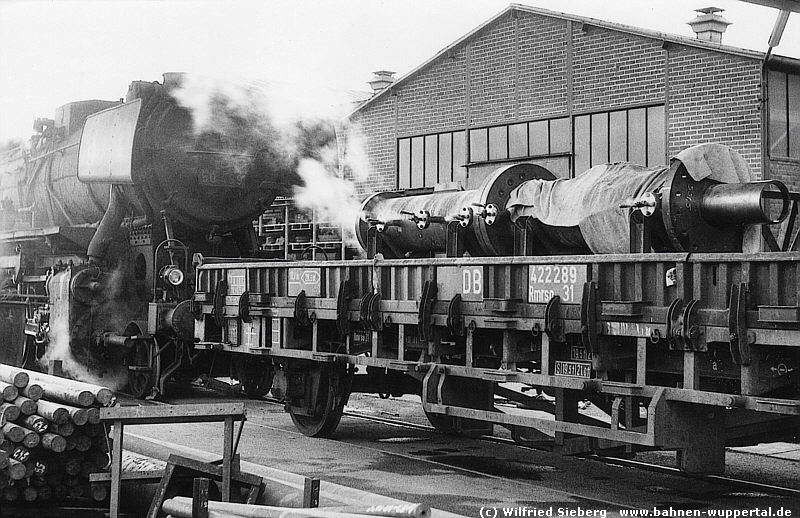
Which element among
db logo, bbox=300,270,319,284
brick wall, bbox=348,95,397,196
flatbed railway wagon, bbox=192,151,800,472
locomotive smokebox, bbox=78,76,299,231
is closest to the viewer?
flatbed railway wagon, bbox=192,151,800,472

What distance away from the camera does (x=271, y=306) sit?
437 inches

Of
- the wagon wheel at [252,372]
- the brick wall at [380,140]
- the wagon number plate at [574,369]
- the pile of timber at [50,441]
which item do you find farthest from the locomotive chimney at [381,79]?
the pile of timber at [50,441]

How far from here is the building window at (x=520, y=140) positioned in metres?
17.9

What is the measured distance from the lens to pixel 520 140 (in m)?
18.6

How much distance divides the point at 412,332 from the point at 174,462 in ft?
10.2

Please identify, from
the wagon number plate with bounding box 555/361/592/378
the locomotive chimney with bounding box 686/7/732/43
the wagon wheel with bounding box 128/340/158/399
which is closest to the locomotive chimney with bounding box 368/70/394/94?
the locomotive chimney with bounding box 686/7/732/43

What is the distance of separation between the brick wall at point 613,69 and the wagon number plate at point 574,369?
9.23 metres

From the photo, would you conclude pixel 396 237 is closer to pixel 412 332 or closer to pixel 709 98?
pixel 412 332

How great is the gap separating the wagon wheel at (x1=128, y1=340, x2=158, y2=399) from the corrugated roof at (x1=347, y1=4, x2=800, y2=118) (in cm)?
895

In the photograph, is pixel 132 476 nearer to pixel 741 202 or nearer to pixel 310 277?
pixel 310 277

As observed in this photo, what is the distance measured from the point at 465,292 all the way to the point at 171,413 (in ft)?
9.16

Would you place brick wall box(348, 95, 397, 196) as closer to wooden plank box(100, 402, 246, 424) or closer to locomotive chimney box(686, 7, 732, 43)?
locomotive chimney box(686, 7, 732, 43)

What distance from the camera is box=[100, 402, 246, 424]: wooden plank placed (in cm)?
698

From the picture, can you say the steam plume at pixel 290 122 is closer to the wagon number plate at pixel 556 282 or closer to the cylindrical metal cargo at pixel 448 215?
the cylindrical metal cargo at pixel 448 215
